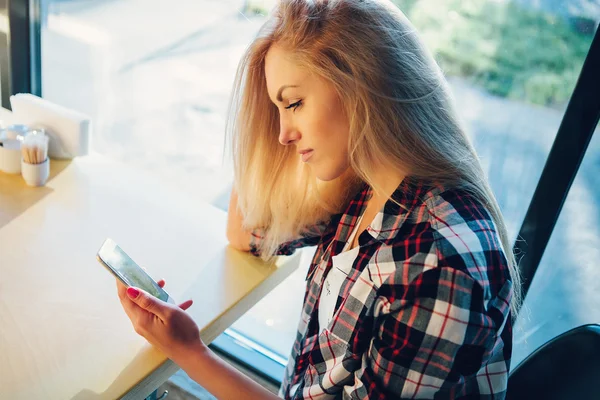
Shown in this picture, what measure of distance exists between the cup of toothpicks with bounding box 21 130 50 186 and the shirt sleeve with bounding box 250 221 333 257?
52cm

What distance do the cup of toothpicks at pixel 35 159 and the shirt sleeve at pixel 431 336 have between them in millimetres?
880

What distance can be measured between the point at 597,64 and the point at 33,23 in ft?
5.01

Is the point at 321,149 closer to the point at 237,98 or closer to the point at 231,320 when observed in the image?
the point at 237,98

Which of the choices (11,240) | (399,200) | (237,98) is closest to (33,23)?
(11,240)

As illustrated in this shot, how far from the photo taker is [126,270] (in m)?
1.00

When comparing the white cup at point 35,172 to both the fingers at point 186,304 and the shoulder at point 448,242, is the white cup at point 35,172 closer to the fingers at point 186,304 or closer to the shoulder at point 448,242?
the fingers at point 186,304

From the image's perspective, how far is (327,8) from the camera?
90 cm

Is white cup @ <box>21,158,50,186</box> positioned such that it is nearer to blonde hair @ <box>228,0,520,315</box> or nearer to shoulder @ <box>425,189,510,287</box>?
blonde hair @ <box>228,0,520,315</box>

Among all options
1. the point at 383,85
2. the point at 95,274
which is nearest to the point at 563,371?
the point at 383,85

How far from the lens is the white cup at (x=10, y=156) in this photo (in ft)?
4.43

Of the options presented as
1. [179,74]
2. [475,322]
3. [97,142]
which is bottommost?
[97,142]

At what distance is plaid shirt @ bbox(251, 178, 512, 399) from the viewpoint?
0.77 meters

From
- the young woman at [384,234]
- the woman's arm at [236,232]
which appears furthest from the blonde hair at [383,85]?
the woman's arm at [236,232]

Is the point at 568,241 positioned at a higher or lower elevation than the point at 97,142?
higher
